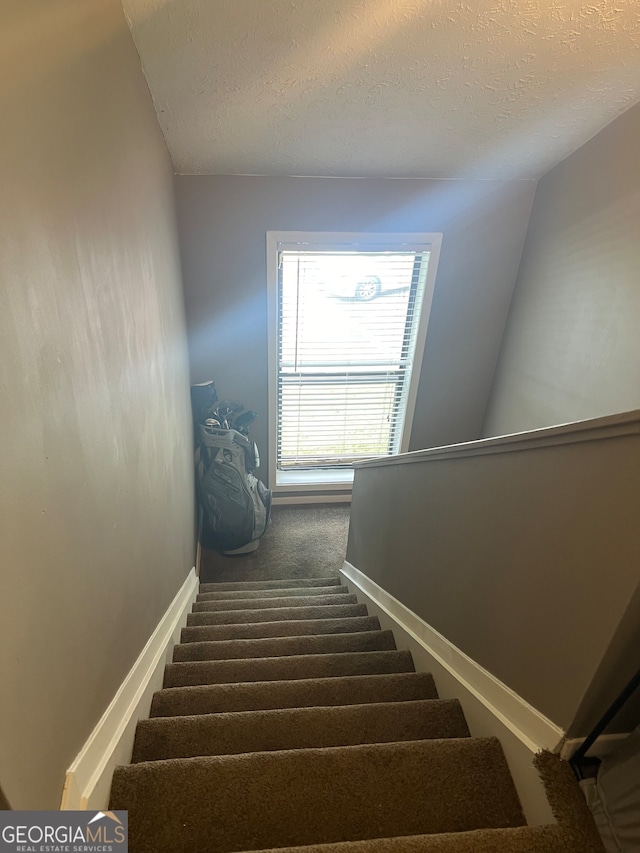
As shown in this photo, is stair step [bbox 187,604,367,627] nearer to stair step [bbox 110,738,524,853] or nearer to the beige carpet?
the beige carpet

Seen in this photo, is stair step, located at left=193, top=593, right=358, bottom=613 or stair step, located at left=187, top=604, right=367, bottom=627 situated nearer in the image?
stair step, located at left=187, top=604, right=367, bottom=627

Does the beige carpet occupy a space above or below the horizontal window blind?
below

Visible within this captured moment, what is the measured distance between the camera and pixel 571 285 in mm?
2443

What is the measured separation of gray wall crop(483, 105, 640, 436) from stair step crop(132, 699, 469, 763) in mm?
1703

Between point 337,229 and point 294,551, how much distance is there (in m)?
2.30

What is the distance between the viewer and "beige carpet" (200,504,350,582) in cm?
306

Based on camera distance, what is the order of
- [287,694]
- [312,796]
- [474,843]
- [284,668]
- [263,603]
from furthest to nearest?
[263,603], [284,668], [287,694], [312,796], [474,843]

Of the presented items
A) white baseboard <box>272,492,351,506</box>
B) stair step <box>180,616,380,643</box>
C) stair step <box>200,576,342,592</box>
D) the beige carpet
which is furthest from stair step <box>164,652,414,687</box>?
white baseboard <box>272,492,351,506</box>

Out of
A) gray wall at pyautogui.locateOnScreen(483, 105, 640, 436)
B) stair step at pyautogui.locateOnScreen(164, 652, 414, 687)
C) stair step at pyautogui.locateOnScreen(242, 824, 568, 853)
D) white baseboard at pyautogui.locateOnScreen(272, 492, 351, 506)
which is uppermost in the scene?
gray wall at pyautogui.locateOnScreen(483, 105, 640, 436)

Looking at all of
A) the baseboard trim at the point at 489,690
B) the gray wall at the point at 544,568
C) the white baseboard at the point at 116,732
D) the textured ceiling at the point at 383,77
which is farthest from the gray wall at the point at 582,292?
the white baseboard at the point at 116,732

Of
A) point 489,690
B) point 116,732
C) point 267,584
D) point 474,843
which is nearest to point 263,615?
point 267,584

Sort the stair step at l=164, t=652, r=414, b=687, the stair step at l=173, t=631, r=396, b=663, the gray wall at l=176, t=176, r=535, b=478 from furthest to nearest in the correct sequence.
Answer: the gray wall at l=176, t=176, r=535, b=478 → the stair step at l=173, t=631, r=396, b=663 → the stair step at l=164, t=652, r=414, b=687

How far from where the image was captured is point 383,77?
5.46 feet

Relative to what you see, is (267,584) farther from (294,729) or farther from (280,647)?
(294,729)
